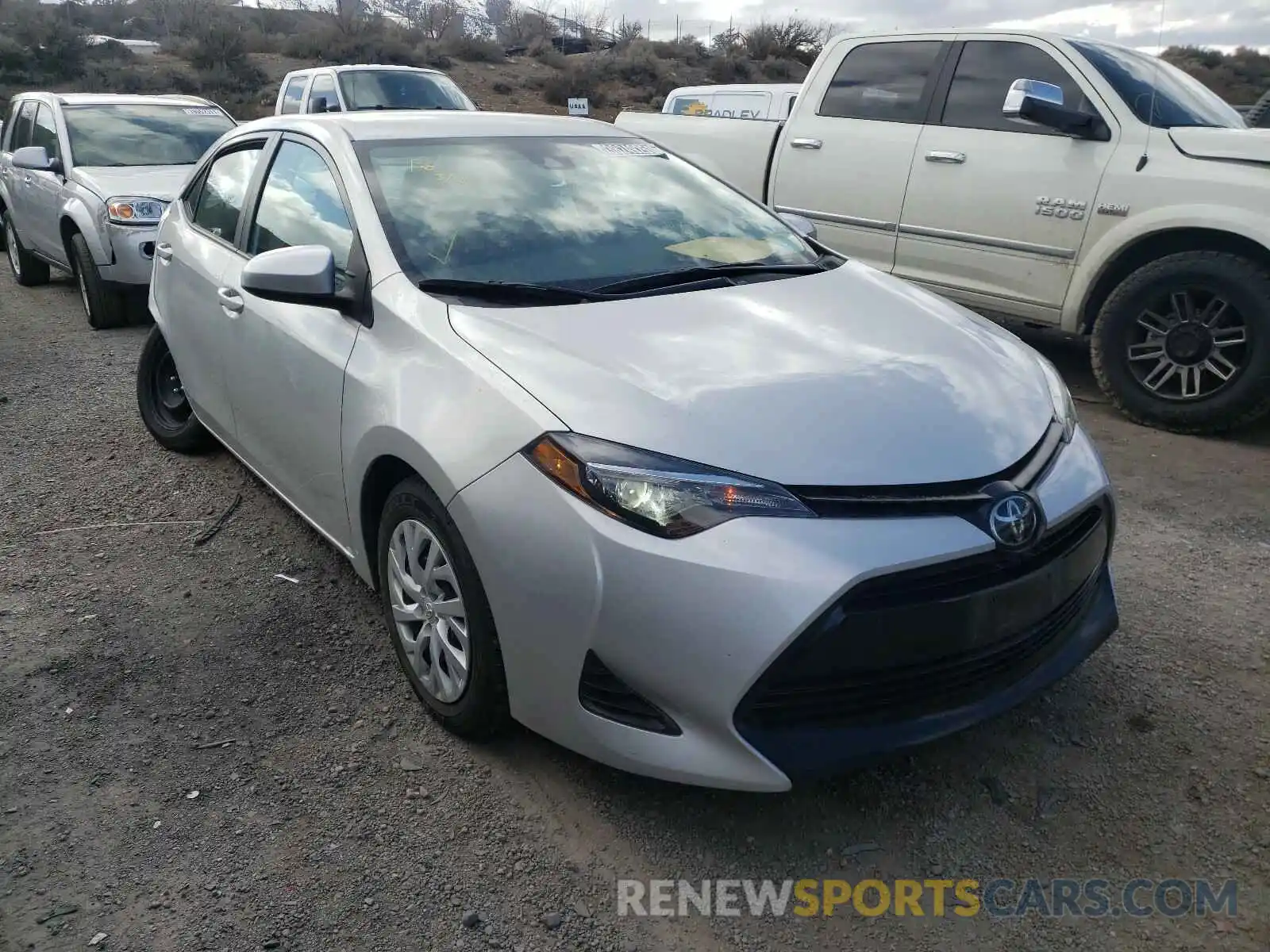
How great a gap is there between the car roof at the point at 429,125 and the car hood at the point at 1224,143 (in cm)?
301

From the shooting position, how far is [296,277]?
2773mm

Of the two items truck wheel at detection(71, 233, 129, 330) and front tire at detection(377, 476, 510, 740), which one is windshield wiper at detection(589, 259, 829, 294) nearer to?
front tire at detection(377, 476, 510, 740)

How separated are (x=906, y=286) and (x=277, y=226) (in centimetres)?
221

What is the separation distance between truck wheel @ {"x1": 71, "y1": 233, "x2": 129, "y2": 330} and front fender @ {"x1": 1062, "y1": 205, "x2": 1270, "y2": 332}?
658 cm

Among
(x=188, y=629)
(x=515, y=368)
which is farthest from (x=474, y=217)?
(x=188, y=629)

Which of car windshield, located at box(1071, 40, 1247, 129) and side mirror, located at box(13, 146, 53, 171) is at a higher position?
car windshield, located at box(1071, 40, 1247, 129)

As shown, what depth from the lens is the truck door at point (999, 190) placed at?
5.30 meters

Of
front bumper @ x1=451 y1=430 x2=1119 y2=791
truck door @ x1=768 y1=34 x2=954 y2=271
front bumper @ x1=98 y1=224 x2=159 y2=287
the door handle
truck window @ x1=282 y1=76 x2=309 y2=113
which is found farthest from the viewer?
truck window @ x1=282 y1=76 x2=309 y2=113

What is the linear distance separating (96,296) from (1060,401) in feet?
22.9

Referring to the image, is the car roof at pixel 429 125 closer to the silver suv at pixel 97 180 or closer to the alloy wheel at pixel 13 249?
the silver suv at pixel 97 180

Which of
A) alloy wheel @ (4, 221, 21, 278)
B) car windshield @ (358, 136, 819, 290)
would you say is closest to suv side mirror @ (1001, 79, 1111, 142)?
car windshield @ (358, 136, 819, 290)

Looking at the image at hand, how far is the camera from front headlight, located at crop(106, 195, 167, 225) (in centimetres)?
714

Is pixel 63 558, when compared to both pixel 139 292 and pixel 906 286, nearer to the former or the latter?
pixel 906 286

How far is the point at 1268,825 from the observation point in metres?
2.37
